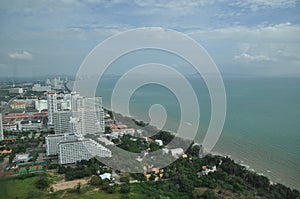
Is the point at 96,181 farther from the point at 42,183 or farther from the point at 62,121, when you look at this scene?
the point at 62,121

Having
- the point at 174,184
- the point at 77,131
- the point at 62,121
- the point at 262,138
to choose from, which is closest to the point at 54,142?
the point at 77,131

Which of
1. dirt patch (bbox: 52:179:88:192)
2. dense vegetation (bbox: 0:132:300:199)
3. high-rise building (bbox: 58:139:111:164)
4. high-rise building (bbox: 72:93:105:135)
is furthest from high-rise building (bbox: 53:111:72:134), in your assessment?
dirt patch (bbox: 52:179:88:192)

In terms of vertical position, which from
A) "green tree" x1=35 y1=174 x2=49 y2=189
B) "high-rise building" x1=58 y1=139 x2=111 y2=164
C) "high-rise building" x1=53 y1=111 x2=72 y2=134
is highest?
"high-rise building" x1=53 y1=111 x2=72 y2=134

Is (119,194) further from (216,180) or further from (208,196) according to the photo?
(216,180)

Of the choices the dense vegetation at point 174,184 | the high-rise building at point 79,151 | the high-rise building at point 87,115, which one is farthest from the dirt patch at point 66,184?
the high-rise building at point 87,115

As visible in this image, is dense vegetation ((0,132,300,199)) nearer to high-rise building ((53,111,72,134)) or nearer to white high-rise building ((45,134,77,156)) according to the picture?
white high-rise building ((45,134,77,156))

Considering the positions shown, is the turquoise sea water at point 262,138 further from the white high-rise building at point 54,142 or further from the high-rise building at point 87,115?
the white high-rise building at point 54,142
